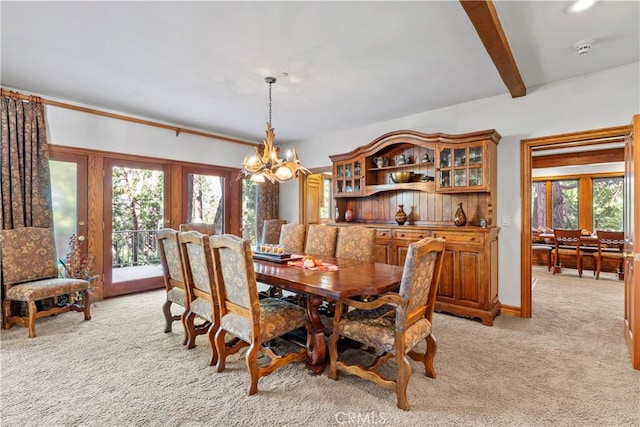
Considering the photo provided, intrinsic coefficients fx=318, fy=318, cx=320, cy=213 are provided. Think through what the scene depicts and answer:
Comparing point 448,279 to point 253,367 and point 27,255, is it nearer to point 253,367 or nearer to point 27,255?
point 253,367

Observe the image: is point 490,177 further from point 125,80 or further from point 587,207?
point 587,207

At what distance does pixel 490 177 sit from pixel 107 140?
4.92 metres

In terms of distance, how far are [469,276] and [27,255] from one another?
4.87 metres

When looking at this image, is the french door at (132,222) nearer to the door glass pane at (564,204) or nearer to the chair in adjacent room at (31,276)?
the chair in adjacent room at (31,276)

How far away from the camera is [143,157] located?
4648mm

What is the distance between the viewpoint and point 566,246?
20.6 feet

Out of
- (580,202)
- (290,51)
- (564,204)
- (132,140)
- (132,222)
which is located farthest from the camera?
(564,204)

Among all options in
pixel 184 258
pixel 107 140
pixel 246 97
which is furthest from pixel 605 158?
pixel 107 140

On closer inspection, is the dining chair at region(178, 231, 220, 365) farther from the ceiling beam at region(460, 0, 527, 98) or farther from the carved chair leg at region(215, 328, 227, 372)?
the ceiling beam at region(460, 0, 527, 98)

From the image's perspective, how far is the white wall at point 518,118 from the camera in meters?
3.14

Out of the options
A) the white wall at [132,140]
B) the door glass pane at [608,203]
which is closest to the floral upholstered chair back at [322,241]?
the white wall at [132,140]

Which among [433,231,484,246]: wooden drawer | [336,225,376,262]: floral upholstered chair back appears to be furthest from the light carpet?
[336,225,376,262]: floral upholstered chair back

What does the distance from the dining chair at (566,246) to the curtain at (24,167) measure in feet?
26.7

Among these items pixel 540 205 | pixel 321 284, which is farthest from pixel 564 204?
pixel 321 284
